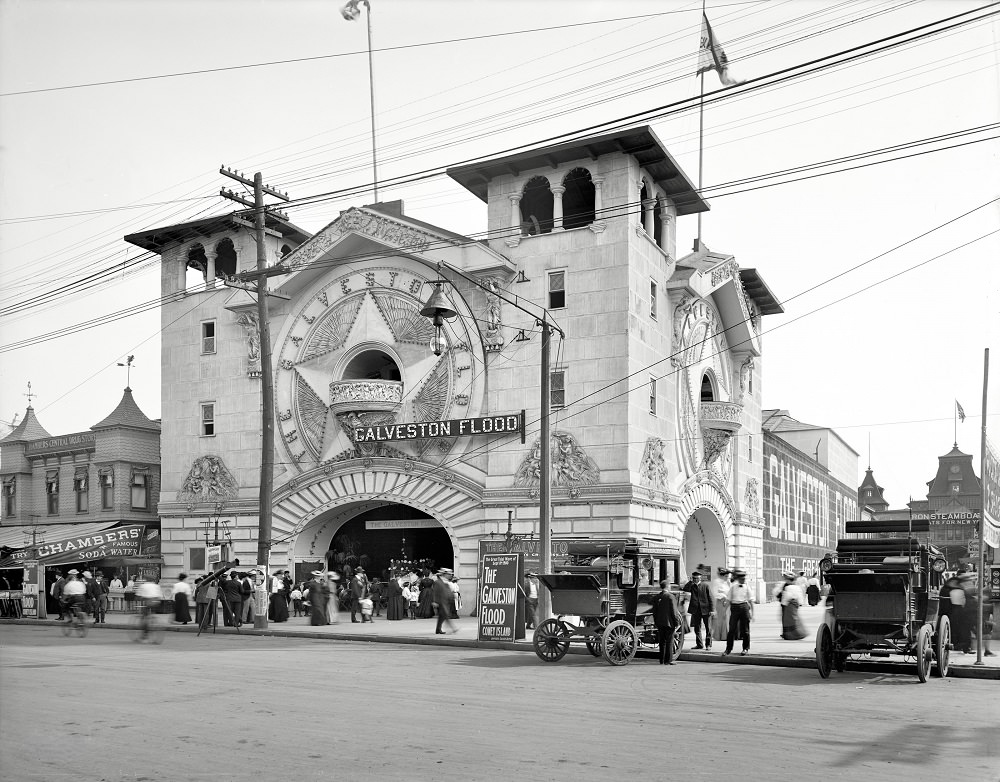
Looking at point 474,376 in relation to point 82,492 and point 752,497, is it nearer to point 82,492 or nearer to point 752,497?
point 752,497

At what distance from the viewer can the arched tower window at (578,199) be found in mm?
36125

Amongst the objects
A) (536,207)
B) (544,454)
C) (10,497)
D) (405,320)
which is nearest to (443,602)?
(544,454)

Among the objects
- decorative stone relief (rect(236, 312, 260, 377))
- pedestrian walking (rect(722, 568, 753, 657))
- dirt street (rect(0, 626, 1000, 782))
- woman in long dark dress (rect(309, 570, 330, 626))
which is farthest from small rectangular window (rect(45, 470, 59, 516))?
pedestrian walking (rect(722, 568, 753, 657))

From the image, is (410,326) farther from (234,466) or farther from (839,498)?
(839,498)

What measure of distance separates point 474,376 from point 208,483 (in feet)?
39.0

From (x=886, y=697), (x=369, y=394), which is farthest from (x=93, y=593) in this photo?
(x=886, y=697)

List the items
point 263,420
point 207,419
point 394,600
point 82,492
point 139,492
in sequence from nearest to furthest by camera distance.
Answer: point 263,420 → point 394,600 → point 207,419 → point 139,492 → point 82,492

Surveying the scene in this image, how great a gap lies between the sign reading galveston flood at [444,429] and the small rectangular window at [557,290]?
11.6 feet

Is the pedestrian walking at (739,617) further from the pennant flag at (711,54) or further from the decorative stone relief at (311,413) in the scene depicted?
the decorative stone relief at (311,413)

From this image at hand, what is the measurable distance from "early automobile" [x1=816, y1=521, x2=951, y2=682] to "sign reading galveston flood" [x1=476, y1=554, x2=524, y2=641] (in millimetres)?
7869

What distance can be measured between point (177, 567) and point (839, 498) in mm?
47952

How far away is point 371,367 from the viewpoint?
40.9 m

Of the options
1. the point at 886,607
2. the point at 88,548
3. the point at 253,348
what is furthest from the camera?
the point at 88,548

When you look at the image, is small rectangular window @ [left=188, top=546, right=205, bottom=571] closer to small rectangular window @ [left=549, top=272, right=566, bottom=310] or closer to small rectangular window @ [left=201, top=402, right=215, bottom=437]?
small rectangular window @ [left=201, top=402, right=215, bottom=437]
